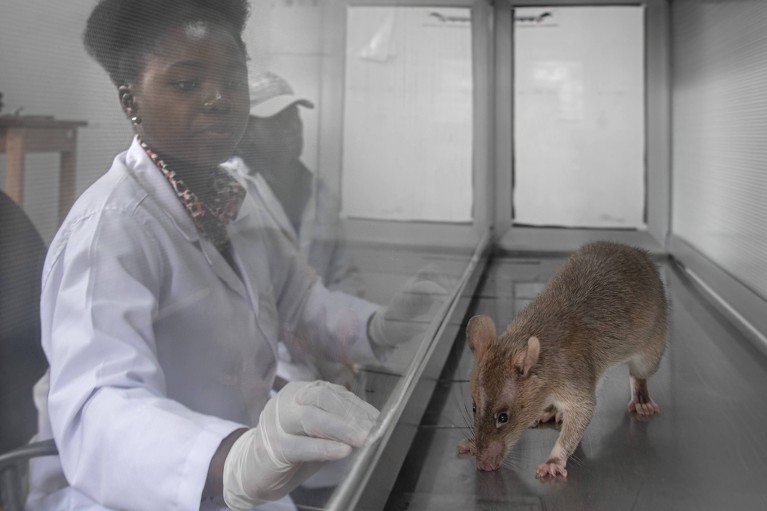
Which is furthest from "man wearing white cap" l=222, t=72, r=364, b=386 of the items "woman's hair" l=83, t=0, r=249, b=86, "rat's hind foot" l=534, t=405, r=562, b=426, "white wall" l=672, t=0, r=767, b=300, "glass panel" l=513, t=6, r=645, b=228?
"glass panel" l=513, t=6, r=645, b=228

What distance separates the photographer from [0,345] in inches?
13.4

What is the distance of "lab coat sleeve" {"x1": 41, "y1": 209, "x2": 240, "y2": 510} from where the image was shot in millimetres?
383

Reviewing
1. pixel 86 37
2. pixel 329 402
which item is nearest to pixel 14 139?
pixel 86 37

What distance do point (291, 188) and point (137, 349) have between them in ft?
1.13

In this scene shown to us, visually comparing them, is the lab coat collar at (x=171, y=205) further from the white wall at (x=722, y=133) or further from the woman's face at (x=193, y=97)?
the white wall at (x=722, y=133)

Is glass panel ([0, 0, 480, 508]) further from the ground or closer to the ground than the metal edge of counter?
further from the ground

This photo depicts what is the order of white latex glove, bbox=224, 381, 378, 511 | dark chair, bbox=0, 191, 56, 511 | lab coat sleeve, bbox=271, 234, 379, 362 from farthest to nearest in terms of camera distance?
lab coat sleeve, bbox=271, 234, 379, 362, white latex glove, bbox=224, 381, 378, 511, dark chair, bbox=0, 191, 56, 511

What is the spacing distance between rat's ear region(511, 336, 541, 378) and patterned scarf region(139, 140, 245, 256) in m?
0.65

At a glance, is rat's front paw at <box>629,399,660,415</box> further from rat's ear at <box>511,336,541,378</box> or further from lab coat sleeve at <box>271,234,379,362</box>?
lab coat sleeve at <box>271,234,379,362</box>

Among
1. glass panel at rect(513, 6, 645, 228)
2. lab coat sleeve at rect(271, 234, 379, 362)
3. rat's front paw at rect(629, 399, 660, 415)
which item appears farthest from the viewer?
glass panel at rect(513, 6, 645, 228)

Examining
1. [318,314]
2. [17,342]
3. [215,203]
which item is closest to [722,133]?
[318,314]

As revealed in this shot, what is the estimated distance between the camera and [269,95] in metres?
0.66

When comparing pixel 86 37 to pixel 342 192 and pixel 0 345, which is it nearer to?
pixel 0 345

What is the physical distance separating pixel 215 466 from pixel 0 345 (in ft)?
0.74
